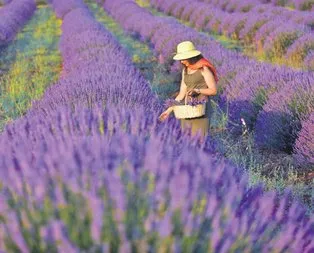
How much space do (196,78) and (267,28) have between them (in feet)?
28.0

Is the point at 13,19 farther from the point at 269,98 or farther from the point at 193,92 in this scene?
the point at 193,92

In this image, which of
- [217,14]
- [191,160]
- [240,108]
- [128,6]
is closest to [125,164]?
[191,160]

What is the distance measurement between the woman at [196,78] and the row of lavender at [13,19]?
375 inches

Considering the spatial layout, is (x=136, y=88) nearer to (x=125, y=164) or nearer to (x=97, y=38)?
(x=125, y=164)

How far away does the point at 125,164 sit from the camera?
208 centimetres

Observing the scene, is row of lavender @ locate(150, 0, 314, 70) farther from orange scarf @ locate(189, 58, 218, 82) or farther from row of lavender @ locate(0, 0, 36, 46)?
row of lavender @ locate(0, 0, 36, 46)

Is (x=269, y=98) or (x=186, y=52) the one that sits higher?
(x=186, y=52)

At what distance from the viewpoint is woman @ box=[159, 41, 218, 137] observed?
199 inches

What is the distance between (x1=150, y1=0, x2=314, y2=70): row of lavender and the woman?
4.40 metres

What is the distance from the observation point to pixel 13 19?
18609 millimetres

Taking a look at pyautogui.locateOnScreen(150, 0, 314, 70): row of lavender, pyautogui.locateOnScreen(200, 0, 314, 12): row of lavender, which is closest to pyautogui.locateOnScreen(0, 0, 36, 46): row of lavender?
pyautogui.locateOnScreen(150, 0, 314, 70): row of lavender

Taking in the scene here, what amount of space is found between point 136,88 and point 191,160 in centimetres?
330

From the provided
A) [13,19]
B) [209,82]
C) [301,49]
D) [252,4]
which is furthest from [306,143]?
[252,4]

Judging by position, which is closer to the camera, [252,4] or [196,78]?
[196,78]
